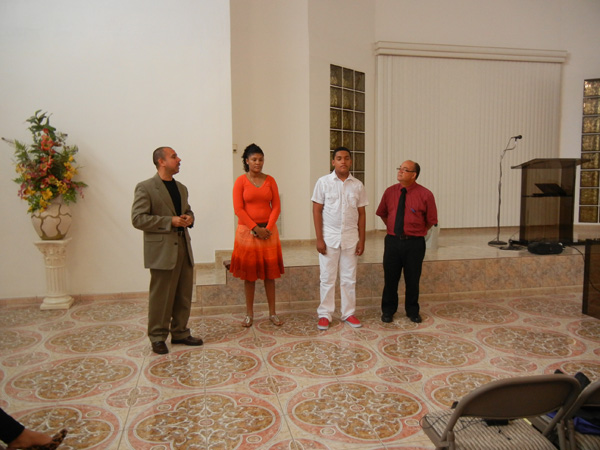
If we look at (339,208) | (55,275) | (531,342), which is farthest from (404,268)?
(55,275)

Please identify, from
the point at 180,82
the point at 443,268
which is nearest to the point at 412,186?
the point at 443,268

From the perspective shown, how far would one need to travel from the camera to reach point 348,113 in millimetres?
7098

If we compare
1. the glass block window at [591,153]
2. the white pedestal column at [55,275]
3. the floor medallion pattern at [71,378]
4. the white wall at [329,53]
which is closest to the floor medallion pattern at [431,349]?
the floor medallion pattern at [71,378]

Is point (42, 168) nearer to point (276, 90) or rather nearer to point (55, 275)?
point (55, 275)

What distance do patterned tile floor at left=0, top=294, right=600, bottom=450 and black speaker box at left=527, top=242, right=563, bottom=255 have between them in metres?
0.96

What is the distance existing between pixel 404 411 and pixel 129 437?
5.01 ft

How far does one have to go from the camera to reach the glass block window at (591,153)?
805 centimetres

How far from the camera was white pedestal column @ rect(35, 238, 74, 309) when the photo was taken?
4.84 meters

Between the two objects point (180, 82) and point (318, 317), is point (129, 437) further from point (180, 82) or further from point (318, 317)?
point (180, 82)

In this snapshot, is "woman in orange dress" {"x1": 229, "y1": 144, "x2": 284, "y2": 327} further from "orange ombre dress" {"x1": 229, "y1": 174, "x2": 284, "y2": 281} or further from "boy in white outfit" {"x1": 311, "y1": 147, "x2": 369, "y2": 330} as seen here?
"boy in white outfit" {"x1": 311, "y1": 147, "x2": 369, "y2": 330}

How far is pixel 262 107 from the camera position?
21.1ft

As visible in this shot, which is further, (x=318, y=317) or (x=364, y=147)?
(x=364, y=147)

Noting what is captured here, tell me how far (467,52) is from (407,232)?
4.76 meters

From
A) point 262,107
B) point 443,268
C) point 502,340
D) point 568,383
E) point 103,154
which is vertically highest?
point 262,107
